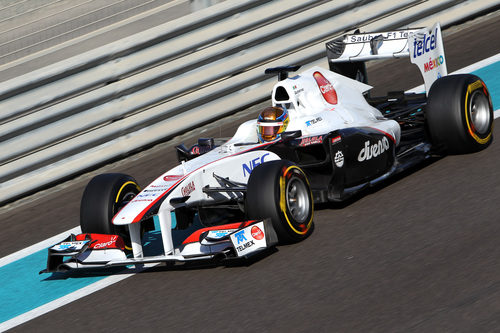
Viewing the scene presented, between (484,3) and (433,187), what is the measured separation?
6.58m

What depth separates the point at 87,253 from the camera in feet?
22.4

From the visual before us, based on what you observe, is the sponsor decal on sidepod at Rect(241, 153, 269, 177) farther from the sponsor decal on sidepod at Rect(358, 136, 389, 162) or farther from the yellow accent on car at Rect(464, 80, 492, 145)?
the yellow accent on car at Rect(464, 80, 492, 145)

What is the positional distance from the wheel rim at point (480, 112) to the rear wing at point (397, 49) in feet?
2.33

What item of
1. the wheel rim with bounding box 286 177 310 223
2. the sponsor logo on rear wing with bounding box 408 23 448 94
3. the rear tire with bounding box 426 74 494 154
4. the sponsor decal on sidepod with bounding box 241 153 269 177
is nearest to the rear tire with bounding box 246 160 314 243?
the wheel rim with bounding box 286 177 310 223

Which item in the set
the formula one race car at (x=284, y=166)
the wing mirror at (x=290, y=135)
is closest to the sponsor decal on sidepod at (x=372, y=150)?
the formula one race car at (x=284, y=166)

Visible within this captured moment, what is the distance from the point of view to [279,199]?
21.2ft

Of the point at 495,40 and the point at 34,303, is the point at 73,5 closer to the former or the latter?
the point at 495,40

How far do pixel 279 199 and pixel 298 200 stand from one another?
0.43 m

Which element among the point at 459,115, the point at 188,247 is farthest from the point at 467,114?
the point at 188,247

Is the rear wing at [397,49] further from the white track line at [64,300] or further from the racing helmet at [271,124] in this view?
the white track line at [64,300]

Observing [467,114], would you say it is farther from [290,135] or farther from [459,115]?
[290,135]

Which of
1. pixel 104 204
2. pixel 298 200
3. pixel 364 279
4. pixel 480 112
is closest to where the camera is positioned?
pixel 364 279

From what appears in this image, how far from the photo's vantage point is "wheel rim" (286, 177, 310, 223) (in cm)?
676

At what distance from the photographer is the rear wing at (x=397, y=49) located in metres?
8.60
